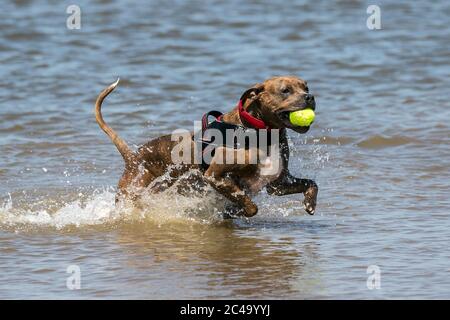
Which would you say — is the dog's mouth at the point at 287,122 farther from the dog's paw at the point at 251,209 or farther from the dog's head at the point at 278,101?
the dog's paw at the point at 251,209

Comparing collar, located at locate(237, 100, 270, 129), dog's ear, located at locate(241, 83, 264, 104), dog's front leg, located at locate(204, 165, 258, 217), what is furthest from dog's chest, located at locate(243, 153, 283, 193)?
dog's ear, located at locate(241, 83, 264, 104)

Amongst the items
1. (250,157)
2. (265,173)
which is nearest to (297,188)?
(265,173)

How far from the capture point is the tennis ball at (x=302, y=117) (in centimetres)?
745

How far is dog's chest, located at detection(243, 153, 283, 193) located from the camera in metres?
7.70

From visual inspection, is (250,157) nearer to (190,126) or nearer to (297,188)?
(297,188)

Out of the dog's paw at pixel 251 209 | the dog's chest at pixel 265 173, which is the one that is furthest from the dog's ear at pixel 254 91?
the dog's paw at pixel 251 209

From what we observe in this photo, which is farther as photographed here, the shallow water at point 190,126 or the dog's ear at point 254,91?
the dog's ear at point 254,91

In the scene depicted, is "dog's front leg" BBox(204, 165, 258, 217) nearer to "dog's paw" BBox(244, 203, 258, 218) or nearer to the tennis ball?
"dog's paw" BBox(244, 203, 258, 218)

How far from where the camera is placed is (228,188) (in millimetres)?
7738

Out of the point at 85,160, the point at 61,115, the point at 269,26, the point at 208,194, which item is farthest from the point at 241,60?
the point at 208,194

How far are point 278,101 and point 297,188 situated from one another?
0.79 meters

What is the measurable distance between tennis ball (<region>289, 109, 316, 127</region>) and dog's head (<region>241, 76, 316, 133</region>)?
0.03m

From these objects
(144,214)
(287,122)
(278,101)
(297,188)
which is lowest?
(144,214)
